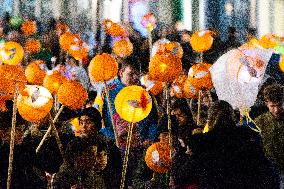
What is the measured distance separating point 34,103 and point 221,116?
73.5 inches

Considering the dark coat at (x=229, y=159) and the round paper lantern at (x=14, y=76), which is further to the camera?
the round paper lantern at (x=14, y=76)

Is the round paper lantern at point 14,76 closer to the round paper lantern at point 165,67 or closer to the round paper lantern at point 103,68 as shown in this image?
the round paper lantern at point 103,68

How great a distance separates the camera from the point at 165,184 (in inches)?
215

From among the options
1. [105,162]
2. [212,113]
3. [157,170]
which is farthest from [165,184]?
[212,113]

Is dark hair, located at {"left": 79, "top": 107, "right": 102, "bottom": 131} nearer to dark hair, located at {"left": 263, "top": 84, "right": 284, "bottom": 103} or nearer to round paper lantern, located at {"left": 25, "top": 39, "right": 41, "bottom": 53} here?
dark hair, located at {"left": 263, "top": 84, "right": 284, "bottom": 103}

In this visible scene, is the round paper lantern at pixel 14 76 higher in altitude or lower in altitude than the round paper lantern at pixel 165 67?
higher

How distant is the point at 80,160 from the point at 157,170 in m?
0.89

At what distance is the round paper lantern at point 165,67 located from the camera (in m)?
5.70

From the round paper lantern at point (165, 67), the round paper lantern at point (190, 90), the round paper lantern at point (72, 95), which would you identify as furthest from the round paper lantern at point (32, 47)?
the round paper lantern at point (165, 67)

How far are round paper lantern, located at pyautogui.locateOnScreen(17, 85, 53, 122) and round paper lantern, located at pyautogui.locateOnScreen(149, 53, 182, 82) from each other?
135 cm

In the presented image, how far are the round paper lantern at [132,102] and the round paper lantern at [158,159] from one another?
40cm

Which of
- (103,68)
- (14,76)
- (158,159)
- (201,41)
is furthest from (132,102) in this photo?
(201,41)

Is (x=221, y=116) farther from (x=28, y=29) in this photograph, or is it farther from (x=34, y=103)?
(x=28, y=29)

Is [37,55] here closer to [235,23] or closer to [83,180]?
[83,180]
